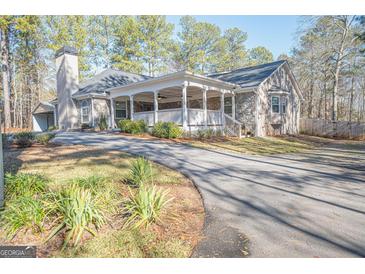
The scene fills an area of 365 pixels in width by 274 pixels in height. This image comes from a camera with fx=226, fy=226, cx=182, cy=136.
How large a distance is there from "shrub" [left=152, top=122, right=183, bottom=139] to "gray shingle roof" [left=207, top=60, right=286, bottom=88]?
6892mm

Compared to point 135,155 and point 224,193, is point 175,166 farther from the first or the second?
point 224,193

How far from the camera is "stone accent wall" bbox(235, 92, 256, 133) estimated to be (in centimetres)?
1608

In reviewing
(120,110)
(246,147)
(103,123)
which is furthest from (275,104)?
(103,123)

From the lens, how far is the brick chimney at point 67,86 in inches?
741

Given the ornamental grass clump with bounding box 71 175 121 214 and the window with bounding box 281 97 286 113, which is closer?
the ornamental grass clump with bounding box 71 175 121 214

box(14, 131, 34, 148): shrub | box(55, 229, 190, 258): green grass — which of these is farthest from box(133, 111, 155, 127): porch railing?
box(55, 229, 190, 258): green grass

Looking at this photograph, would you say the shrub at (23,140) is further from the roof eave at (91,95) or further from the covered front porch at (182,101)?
the roof eave at (91,95)

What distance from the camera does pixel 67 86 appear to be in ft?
62.1

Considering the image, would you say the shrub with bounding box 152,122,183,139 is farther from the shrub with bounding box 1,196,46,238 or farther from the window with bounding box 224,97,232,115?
the shrub with bounding box 1,196,46,238

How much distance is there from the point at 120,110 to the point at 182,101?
760 centimetres

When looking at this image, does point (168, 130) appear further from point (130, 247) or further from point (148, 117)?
point (130, 247)

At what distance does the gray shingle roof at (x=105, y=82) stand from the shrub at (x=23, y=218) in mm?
15900

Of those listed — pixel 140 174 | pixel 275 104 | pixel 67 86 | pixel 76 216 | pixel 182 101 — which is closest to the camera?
pixel 76 216

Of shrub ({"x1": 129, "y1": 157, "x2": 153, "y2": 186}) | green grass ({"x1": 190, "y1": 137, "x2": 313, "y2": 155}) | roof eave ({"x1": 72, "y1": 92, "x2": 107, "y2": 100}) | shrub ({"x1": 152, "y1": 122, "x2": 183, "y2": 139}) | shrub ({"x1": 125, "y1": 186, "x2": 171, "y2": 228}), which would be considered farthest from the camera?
roof eave ({"x1": 72, "y1": 92, "x2": 107, "y2": 100})
